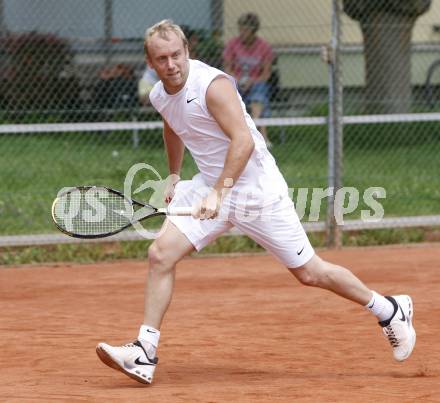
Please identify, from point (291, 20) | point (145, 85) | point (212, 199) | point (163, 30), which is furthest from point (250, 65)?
point (212, 199)

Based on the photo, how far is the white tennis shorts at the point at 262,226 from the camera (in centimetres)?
586

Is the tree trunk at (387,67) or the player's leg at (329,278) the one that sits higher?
the player's leg at (329,278)

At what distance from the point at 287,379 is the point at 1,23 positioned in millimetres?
6913

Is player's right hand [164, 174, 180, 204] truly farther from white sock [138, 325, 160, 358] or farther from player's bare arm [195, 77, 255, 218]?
white sock [138, 325, 160, 358]

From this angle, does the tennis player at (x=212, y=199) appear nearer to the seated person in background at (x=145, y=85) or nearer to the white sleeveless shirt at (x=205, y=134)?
the white sleeveless shirt at (x=205, y=134)

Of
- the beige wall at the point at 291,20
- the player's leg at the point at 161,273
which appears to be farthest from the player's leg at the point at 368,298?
the beige wall at the point at 291,20

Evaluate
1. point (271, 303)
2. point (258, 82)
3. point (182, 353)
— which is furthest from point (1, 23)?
point (182, 353)

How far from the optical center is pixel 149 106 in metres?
11.5

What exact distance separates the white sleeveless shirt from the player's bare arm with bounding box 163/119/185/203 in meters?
0.20

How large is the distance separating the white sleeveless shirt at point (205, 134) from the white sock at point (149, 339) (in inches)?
30.6

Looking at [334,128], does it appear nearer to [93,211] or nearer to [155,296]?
[93,211]

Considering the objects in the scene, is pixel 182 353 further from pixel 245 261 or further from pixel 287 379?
pixel 245 261

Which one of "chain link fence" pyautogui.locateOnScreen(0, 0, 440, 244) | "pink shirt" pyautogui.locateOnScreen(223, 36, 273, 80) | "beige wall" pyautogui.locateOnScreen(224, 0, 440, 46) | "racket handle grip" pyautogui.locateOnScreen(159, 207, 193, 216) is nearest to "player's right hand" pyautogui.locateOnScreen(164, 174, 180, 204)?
"racket handle grip" pyautogui.locateOnScreen(159, 207, 193, 216)

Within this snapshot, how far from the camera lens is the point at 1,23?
11805mm
